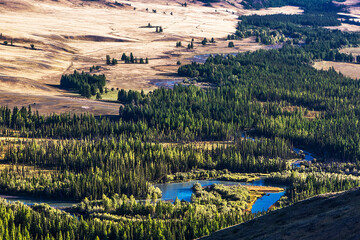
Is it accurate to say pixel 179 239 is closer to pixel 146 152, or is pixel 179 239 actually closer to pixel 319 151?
pixel 146 152

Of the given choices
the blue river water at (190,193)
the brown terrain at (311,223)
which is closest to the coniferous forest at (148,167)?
the blue river water at (190,193)

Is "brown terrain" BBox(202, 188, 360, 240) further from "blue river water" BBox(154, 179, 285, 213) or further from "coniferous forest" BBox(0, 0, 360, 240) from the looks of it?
"blue river water" BBox(154, 179, 285, 213)

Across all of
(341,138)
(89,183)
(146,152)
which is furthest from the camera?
(341,138)

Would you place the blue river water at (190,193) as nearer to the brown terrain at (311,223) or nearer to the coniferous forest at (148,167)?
the coniferous forest at (148,167)

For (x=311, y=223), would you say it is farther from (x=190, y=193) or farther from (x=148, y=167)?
(x=148, y=167)

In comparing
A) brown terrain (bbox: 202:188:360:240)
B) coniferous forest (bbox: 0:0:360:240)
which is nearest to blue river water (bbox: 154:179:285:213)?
coniferous forest (bbox: 0:0:360:240)

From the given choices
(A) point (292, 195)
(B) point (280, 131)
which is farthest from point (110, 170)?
(B) point (280, 131)

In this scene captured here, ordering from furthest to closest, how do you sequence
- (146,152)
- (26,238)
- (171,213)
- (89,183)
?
(146,152) < (89,183) < (171,213) < (26,238)

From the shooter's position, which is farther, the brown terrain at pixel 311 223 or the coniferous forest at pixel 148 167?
the coniferous forest at pixel 148 167
